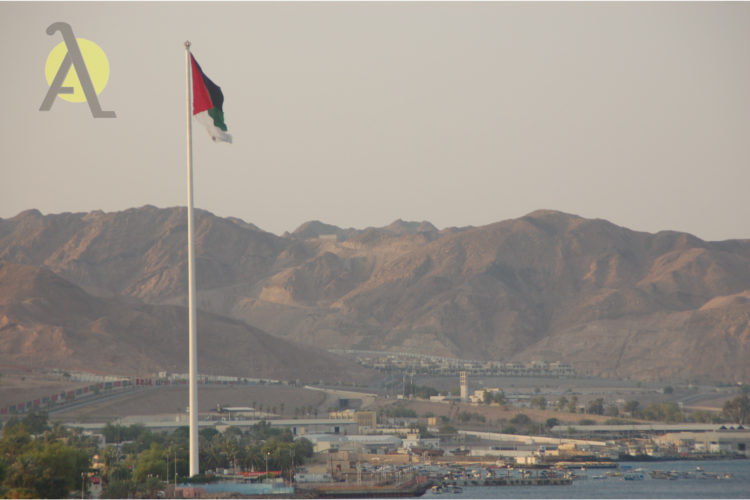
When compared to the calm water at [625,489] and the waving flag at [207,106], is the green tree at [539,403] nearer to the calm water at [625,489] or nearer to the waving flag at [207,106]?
the calm water at [625,489]

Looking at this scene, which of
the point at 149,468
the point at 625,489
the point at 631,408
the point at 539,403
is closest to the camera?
the point at 149,468

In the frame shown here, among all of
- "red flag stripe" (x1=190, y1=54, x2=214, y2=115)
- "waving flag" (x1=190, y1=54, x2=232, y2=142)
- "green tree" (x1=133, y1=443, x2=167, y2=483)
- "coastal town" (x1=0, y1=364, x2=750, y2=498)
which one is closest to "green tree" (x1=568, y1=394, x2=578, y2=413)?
"coastal town" (x1=0, y1=364, x2=750, y2=498)

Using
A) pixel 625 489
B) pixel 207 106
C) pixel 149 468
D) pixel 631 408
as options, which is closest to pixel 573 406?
pixel 631 408

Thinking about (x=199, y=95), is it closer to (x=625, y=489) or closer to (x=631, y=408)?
(x=625, y=489)

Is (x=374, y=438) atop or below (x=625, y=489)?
atop

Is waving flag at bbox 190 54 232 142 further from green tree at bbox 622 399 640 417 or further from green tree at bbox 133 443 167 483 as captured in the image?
green tree at bbox 622 399 640 417

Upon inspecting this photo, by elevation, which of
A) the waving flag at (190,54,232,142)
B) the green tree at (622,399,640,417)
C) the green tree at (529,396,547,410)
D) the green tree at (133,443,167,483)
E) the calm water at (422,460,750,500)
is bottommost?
the calm water at (422,460,750,500)

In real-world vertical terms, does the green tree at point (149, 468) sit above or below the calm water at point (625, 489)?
above

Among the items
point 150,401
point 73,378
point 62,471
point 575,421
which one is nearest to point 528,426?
point 575,421

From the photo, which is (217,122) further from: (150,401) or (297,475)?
(150,401)

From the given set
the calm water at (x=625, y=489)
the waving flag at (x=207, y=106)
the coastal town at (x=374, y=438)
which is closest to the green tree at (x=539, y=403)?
the coastal town at (x=374, y=438)

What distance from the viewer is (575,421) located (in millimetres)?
165000

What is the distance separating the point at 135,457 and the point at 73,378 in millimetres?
80787

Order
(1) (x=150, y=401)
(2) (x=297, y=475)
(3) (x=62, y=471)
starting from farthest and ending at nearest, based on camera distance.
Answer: (1) (x=150, y=401), (2) (x=297, y=475), (3) (x=62, y=471)
